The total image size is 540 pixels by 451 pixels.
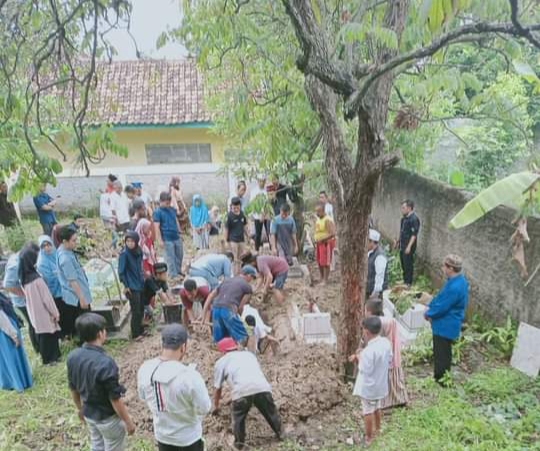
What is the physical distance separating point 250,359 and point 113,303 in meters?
3.90

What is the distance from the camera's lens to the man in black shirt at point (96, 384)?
10.7 feet

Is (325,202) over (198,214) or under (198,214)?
over

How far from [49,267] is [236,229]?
366 centimetres

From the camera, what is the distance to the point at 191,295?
20.9 feet

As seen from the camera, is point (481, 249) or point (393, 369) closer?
point (393, 369)

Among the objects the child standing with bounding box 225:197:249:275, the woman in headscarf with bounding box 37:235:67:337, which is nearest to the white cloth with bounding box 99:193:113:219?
the child standing with bounding box 225:197:249:275

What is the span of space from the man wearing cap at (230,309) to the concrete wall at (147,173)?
846 cm

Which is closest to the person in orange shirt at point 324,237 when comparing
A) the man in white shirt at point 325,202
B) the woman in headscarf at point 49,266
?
the man in white shirt at point 325,202

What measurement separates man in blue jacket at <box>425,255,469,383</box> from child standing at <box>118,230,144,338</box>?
4.12 metres

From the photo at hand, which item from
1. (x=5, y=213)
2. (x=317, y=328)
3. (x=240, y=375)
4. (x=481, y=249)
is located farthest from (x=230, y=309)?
(x=5, y=213)

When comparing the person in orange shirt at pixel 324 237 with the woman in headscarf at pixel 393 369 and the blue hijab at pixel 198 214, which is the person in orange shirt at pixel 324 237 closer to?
the blue hijab at pixel 198 214

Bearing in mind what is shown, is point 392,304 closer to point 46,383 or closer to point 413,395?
Answer: point 413,395

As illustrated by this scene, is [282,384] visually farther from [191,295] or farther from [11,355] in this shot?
[11,355]

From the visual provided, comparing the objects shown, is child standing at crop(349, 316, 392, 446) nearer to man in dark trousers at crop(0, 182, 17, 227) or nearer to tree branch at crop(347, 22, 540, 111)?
tree branch at crop(347, 22, 540, 111)
